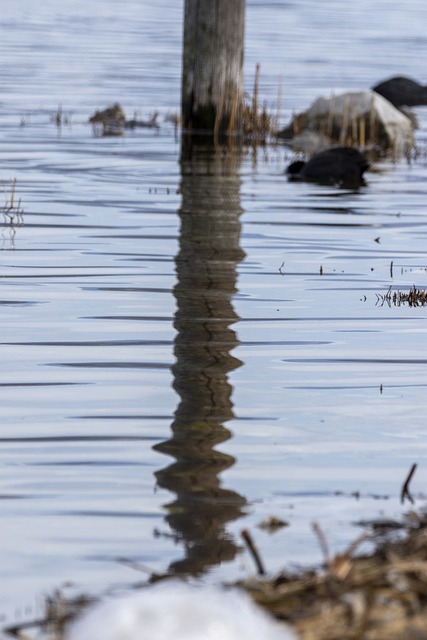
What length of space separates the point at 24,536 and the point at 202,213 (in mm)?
6296

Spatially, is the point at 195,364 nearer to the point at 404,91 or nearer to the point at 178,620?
the point at 178,620

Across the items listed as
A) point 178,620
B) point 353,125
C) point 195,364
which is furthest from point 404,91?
point 178,620

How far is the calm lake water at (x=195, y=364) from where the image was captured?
4070 millimetres

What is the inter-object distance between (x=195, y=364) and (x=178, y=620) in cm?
313

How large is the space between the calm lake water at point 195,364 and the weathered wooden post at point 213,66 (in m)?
0.89

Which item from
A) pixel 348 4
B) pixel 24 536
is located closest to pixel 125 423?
pixel 24 536

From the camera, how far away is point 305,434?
4.99 metres

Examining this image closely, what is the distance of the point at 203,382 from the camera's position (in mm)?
5641

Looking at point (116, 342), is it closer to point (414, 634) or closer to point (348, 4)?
point (414, 634)

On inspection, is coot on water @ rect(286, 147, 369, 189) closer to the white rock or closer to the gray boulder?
the gray boulder

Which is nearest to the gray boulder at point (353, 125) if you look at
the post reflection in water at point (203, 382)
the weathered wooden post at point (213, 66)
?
the weathered wooden post at point (213, 66)

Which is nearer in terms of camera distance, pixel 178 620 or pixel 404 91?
pixel 178 620

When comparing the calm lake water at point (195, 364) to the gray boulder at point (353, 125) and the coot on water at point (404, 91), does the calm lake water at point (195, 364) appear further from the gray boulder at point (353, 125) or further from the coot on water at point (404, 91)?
the coot on water at point (404, 91)

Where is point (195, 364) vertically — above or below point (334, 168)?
below
